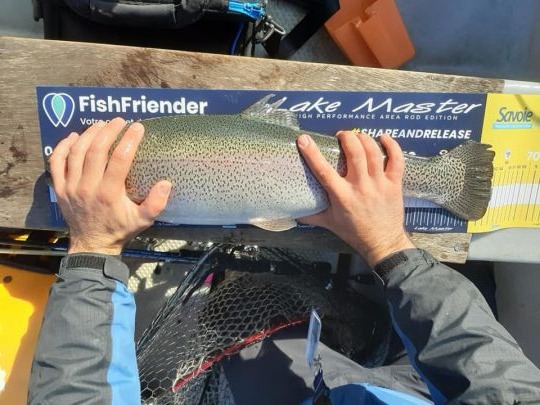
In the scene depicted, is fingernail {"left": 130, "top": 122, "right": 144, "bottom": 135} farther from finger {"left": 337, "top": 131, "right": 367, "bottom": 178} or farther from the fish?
finger {"left": 337, "top": 131, "right": 367, "bottom": 178}

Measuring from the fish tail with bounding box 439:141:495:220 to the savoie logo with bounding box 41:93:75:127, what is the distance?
1544mm

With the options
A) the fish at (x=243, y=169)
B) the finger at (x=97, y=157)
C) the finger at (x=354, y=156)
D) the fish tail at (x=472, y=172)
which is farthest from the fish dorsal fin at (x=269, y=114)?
the fish tail at (x=472, y=172)

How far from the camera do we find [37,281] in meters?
2.49

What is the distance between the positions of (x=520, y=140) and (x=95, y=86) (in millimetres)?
1840

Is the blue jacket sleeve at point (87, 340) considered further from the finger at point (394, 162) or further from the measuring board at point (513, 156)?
the measuring board at point (513, 156)

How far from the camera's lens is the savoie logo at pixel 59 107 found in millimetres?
2211

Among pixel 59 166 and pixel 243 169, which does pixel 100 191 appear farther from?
pixel 243 169

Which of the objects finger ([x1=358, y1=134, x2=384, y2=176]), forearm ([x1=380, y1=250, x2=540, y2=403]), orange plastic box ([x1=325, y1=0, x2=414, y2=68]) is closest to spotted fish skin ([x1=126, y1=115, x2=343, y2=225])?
finger ([x1=358, y1=134, x2=384, y2=176])

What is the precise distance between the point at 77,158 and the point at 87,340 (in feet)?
2.23

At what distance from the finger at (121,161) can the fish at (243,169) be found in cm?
3

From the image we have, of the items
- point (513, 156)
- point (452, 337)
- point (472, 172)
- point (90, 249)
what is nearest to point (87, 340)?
point (90, 249)

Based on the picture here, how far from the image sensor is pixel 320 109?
7.37 ft

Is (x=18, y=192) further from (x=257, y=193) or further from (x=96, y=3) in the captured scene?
(x=257, y=193)

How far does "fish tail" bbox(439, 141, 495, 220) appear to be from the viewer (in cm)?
220
